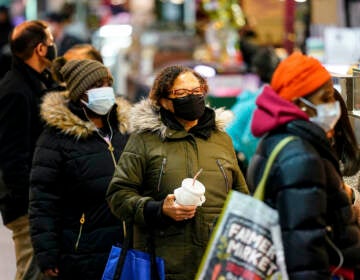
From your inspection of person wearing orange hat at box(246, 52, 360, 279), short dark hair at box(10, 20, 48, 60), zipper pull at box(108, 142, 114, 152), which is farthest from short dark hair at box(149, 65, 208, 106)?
short dark hair at box(10, 20, 48, 60)

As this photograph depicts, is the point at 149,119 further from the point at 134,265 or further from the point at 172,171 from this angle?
the point at 134,265

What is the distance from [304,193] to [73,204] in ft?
7.10

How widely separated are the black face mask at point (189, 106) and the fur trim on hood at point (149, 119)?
0.12 meters

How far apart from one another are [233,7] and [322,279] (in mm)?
10269

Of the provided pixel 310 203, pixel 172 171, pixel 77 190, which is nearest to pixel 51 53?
pixel 77 190

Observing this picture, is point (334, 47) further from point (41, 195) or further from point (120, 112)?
point (41, 195)

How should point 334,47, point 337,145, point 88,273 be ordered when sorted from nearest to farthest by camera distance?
1. point 337,145
2. point 88,273
3. point 334,47

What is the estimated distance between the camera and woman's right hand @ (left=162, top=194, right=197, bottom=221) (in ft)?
15.2

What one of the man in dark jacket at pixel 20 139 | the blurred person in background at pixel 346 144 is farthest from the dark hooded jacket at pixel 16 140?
the blurred person in background at pixel 346 144

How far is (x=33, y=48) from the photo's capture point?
6.78 metres

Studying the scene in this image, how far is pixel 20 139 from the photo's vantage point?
639 cm

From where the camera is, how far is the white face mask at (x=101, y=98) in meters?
5.67

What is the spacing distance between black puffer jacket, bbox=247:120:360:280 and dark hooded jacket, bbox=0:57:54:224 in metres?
2.72

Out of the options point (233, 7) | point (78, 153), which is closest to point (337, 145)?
point (78, 153)
